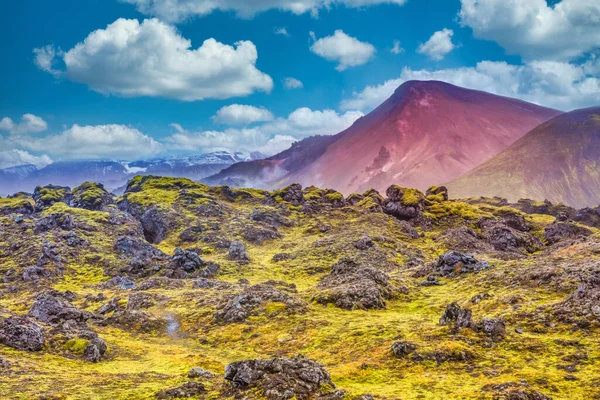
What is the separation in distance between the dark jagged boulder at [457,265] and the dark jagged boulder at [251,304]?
884 inches

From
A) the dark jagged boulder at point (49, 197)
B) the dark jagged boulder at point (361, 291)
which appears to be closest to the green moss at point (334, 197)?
the dark jagged boulder at point (361, 291)

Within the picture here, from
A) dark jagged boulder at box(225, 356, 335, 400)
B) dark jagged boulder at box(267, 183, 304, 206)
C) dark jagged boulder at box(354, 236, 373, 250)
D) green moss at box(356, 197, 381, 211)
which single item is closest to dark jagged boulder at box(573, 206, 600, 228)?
green moss at box(356, 197, 381, 211)

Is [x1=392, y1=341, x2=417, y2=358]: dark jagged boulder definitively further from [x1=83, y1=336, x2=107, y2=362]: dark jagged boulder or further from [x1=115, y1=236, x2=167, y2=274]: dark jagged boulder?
[x1=115, y1=236, x2=167, y2=274]: dark jagged boulder

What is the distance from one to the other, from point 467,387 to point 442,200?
436 feet

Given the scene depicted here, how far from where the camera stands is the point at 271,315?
4541cm

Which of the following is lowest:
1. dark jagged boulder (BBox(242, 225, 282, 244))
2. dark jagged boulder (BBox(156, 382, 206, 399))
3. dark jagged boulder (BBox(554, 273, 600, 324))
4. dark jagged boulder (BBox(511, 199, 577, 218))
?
dark jagged boulder (BBox(511, 199, 577, 218))

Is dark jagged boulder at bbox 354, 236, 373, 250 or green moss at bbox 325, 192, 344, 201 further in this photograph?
green moss at bbox 325, 192, 344, 201

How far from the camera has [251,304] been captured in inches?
1905

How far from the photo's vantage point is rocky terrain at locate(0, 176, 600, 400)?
21.4 m

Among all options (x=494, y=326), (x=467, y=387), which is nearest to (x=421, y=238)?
(x=494, y=326)

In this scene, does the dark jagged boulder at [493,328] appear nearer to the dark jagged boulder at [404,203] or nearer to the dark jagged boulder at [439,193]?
the dark jagged boulder at [404,203]

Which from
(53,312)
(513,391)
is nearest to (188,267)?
(53,312)

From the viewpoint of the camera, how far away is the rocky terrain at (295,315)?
21.4 meters

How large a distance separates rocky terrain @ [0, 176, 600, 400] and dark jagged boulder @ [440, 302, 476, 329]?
0.33 ft
